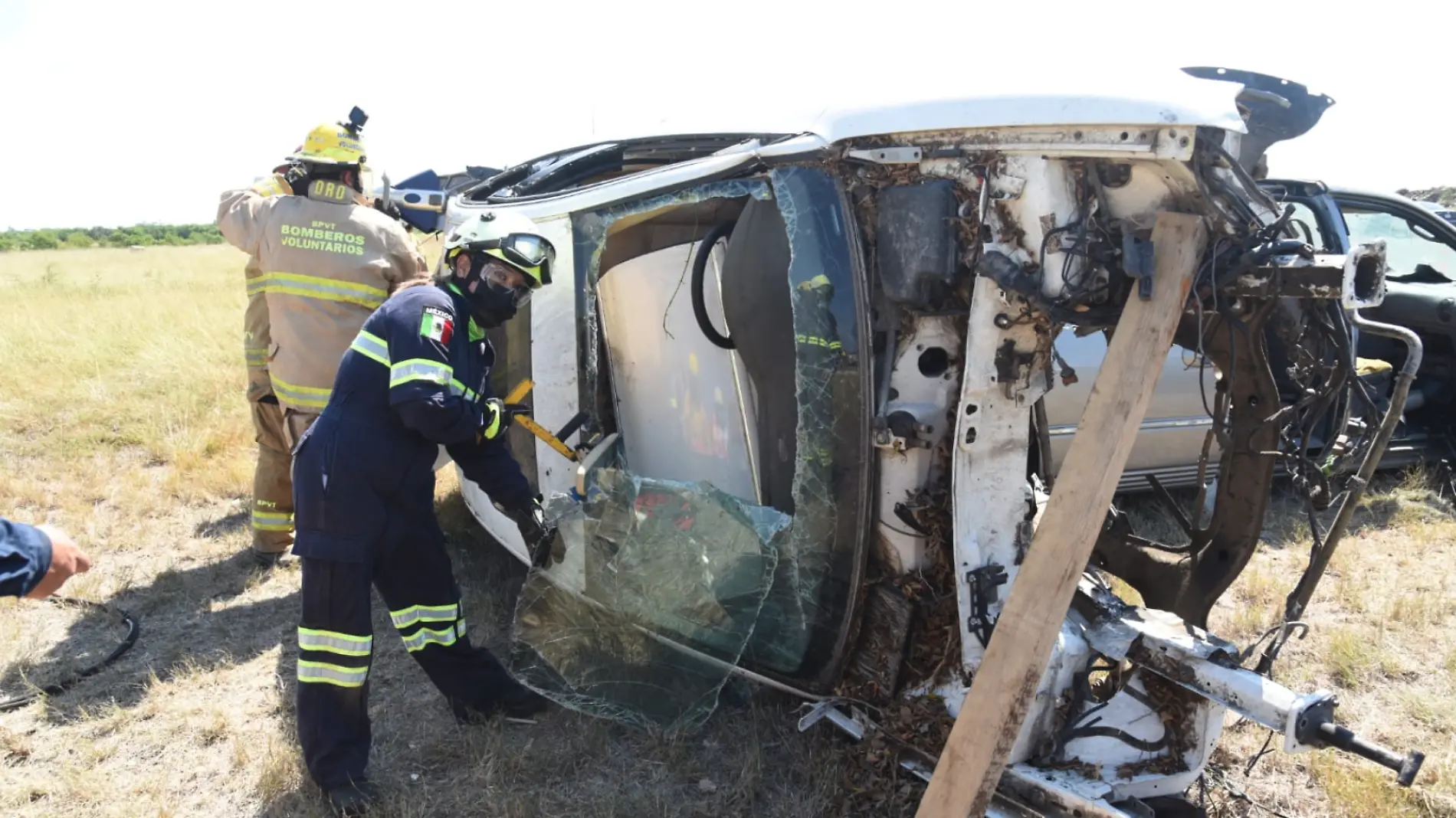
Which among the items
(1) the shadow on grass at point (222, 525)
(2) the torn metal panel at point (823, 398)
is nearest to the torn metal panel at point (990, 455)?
(2) the torn metal panel at point (823, 398)

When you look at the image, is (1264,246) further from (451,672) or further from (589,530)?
(451,672)

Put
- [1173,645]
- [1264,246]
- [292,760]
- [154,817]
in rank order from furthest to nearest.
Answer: [292,760] → [154,817] → [1173,645] → [1264,246]

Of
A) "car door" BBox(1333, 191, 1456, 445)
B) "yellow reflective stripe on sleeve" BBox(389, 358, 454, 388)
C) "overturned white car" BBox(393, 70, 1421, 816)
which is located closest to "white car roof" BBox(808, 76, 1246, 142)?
"overturned white car" BBox(393, 70, 1421, 816)

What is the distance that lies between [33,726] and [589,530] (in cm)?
220

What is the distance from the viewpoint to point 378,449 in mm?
2906

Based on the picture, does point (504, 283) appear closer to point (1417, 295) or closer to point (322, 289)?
point (322, 289)

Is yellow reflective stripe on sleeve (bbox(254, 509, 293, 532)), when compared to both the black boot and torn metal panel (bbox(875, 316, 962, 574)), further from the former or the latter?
torn metal panel (bbox(875, 316, 962, 574))

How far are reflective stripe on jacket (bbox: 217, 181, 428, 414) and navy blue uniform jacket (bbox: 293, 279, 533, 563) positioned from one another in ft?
4.90

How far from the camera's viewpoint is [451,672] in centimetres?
337

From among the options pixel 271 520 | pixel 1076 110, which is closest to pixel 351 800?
pixel 271 520

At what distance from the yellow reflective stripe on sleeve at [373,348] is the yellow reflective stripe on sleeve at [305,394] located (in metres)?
1.62

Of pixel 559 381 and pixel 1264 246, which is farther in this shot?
pixel 559 381

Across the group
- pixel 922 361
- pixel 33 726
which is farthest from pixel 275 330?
pixel 922 361

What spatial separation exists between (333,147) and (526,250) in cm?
195
